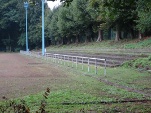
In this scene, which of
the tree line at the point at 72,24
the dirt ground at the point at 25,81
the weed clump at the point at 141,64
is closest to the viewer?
Result: the dirt ground at the point at 25,81

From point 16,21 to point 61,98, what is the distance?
251 ft

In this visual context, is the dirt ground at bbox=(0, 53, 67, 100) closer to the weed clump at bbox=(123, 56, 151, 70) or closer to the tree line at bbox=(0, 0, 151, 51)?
the tree line at bbox=(0, 0, 151, 51)

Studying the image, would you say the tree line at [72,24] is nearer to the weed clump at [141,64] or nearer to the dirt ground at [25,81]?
the weed clump at [141,64]

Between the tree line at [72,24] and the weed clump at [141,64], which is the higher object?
the tree line at [72,24]

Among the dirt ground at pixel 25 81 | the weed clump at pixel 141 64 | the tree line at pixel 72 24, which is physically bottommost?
the dirt ground at pixel 25 81

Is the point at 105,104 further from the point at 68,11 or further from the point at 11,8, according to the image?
the point at 11,8

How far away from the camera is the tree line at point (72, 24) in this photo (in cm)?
3092

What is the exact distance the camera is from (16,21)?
8319 centimetres

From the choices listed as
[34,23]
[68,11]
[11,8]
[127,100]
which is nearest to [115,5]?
[127,100]

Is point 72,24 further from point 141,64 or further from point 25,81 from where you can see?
point 25,81

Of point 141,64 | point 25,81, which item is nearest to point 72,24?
point 141,64

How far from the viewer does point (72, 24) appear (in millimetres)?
56188

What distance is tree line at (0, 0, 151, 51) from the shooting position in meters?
30.9

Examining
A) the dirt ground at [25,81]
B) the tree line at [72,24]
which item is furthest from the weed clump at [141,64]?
the dirt ground at [25,81]
